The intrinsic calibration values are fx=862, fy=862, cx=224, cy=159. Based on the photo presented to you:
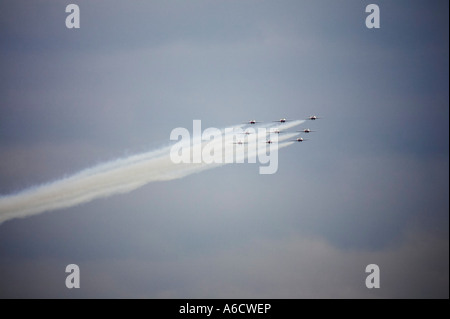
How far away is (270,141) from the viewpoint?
103 m
